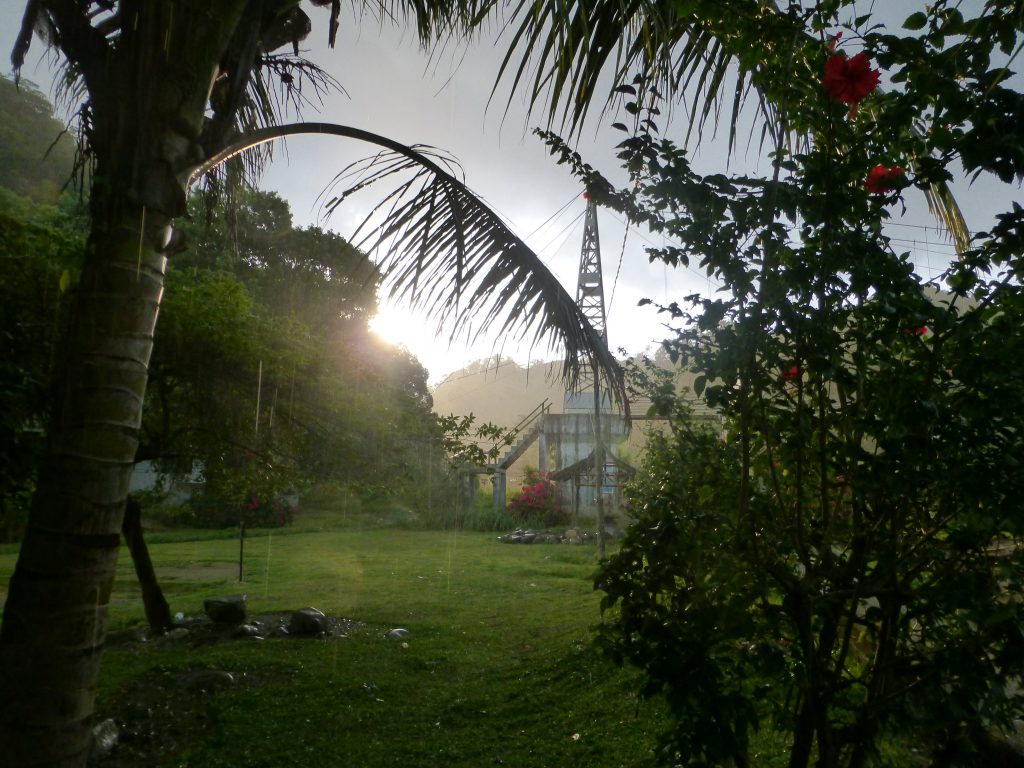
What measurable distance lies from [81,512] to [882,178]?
2.47m

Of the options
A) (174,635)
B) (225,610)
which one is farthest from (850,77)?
(225,610)

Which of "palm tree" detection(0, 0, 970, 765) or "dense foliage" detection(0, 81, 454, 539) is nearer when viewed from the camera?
"palm tree" detection(0, 0, 970, 765)

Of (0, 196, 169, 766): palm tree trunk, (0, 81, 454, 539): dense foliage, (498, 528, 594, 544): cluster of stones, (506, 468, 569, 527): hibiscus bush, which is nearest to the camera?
(0, 196, 169, 766): palm tree trunk

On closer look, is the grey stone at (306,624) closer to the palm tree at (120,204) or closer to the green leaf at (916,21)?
the palm tree at (120,204)

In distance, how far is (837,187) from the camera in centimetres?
192

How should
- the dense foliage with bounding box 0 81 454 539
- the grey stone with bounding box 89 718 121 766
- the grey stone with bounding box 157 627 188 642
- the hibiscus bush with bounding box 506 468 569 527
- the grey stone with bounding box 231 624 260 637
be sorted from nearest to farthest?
the grey stone with bounding box 89 718 121 766
the dense foliage with bounding box 0 81 454 539
the grey stone with bounding box 157 627 188 642
the grey stone with bounding box 231 624 260 637
the hibiscus bush with bounding box 506 468 569 527

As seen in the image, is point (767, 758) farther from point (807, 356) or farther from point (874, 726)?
point (807, 356)

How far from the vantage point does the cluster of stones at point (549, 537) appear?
17.8m

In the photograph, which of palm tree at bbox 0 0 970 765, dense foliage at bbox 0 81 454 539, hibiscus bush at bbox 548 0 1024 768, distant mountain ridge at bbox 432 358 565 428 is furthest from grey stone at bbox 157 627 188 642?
hibiscus bush at bbox 548 0 1024 768

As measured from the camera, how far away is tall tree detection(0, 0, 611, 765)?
2.29 metres

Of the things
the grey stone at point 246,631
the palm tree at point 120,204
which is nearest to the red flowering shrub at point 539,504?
the grey stone at point 246,631

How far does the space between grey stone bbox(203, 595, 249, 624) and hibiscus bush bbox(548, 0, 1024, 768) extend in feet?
21.1

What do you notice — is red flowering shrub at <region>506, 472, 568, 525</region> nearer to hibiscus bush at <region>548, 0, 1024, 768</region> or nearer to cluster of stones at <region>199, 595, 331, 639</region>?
cluster of stones at <region>199, 595, 331, 639</region>

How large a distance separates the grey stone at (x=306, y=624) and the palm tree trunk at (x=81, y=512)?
17.2 feet
